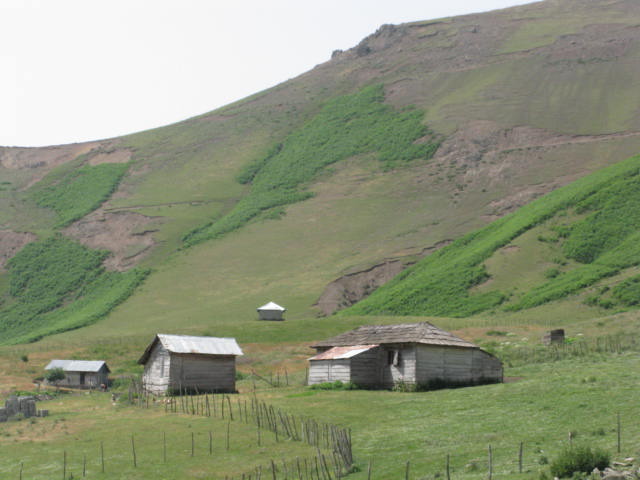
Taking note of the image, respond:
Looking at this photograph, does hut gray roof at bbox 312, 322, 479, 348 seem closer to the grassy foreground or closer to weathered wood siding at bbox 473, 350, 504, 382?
weathered wood siding at bbox 473, 350, 504, 382

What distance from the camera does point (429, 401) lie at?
33.4 meters

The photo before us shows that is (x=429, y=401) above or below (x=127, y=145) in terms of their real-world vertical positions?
below

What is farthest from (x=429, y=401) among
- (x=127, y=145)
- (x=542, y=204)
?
(x=127, y=145)

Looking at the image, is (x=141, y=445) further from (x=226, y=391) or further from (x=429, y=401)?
(x=226, y=391)

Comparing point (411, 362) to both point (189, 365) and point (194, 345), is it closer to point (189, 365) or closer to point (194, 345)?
point (189, 365)

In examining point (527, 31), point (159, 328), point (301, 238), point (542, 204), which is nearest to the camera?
point (159, 328)

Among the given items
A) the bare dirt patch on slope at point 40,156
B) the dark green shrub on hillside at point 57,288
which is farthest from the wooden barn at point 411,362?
the bare dirt patch on slope at point 40,156

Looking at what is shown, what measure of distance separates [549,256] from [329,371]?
170 ft

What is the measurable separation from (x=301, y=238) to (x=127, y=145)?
3321 inches

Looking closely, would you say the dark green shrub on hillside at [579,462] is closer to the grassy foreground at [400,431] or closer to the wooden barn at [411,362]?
the grassy foreground at [400,431]

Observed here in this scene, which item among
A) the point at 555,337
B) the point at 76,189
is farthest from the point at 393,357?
the point at 76,189

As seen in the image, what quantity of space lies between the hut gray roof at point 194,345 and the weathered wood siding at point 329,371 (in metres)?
5.52

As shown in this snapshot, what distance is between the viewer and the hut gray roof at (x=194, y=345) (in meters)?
44.6

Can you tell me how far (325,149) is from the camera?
15575 centimetres
